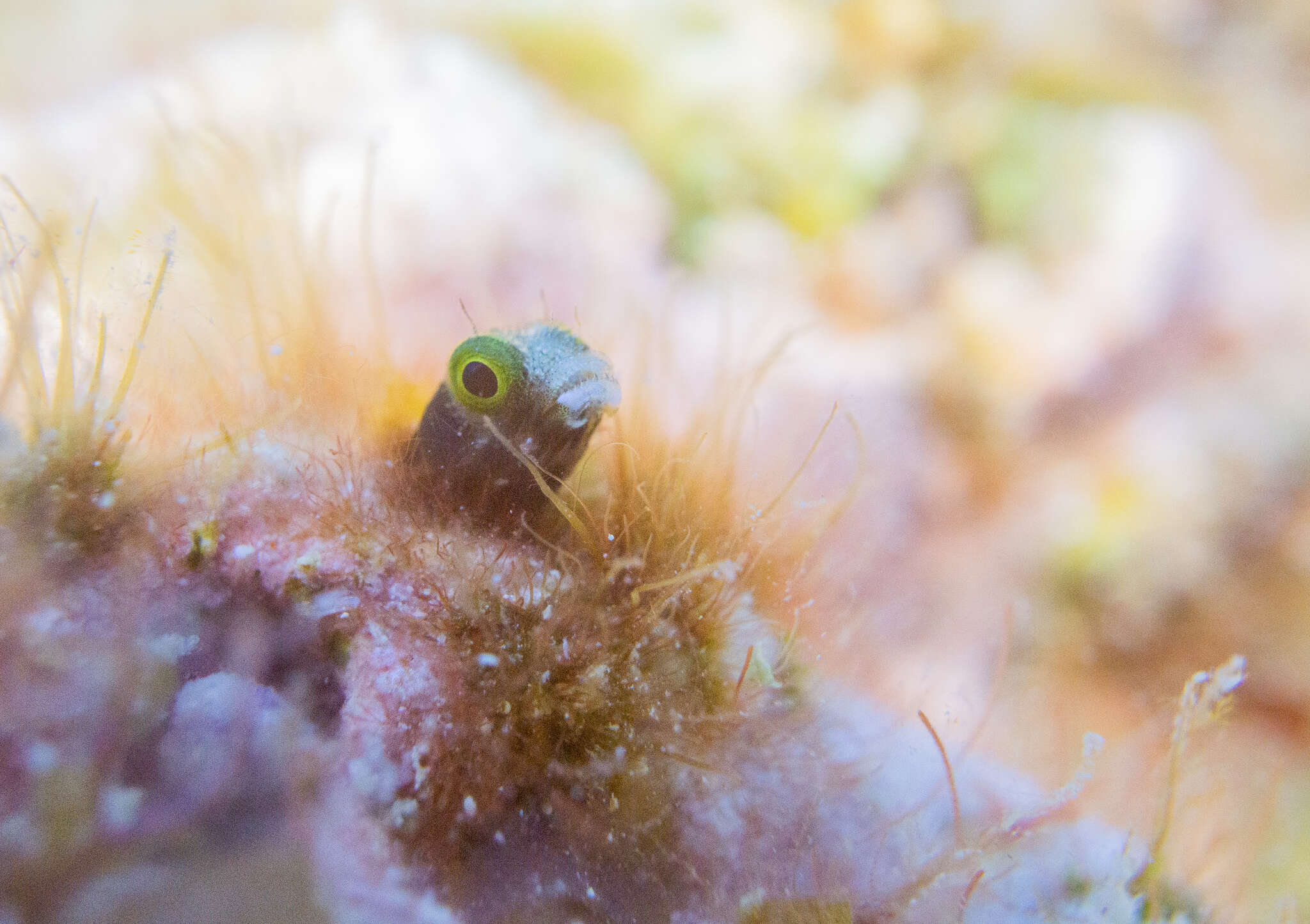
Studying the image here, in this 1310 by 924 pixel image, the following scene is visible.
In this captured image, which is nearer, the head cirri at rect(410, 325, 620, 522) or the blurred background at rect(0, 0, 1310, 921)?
the head cirri at rect(410, 325, 620, 522)

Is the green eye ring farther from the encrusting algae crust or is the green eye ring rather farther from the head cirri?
the encrusting algae crust

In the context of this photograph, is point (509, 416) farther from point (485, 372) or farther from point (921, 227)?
point (921, 227)

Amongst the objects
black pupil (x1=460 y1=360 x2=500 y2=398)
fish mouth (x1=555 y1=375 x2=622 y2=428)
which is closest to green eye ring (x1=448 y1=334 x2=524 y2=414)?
black pupil (x1=460 y1=360 x2=500 y2=398)

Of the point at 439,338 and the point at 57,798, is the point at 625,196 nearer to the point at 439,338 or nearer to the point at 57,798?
the point at 439,338

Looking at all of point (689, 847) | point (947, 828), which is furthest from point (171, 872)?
point (947, 828)

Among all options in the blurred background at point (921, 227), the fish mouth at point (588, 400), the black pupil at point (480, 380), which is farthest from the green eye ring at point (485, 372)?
the blurred background at point (921, 227)

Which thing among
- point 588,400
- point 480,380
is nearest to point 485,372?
point 480,380
